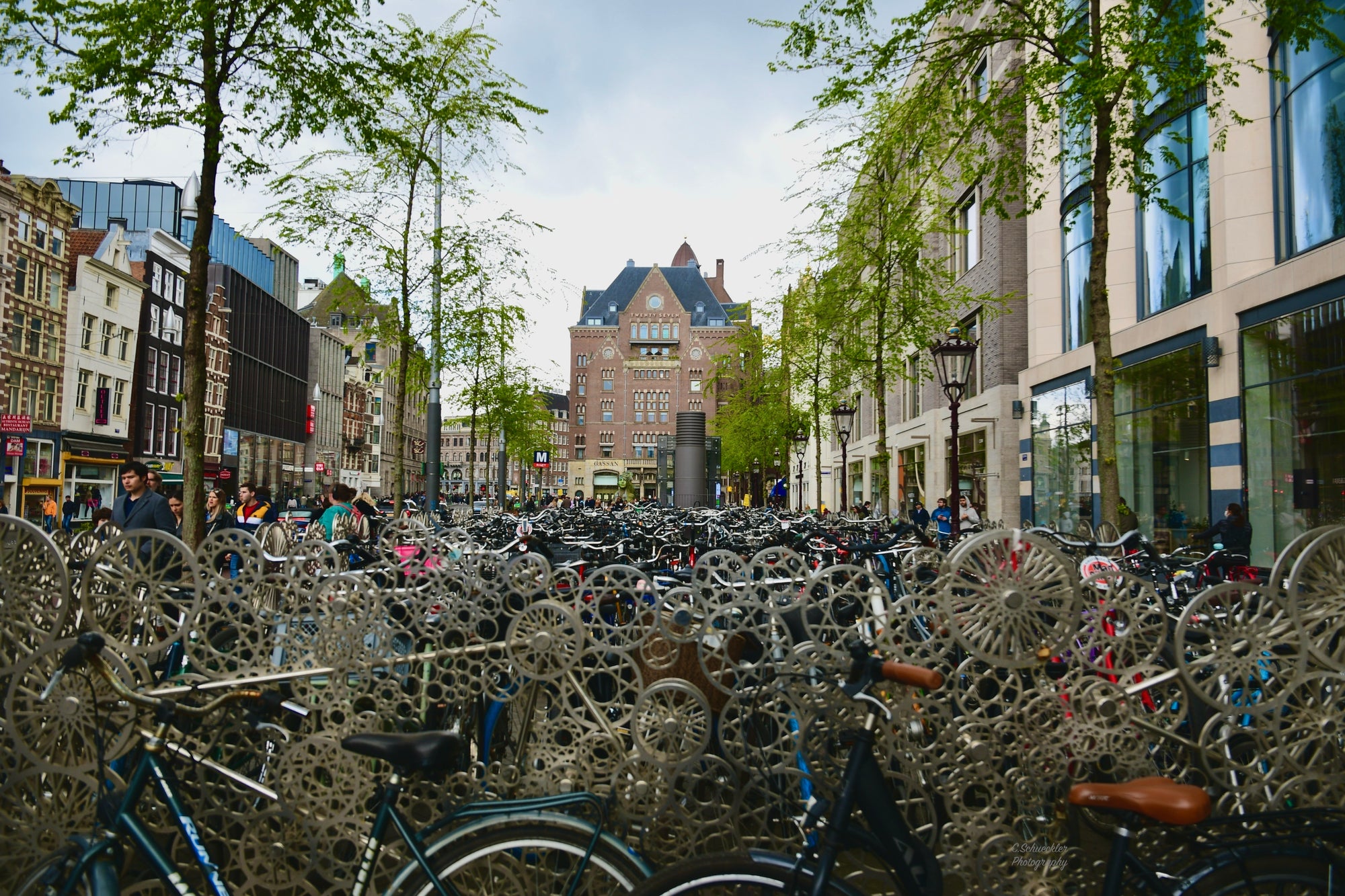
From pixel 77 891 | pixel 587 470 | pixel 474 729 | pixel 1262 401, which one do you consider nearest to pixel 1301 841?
pixel 474 729

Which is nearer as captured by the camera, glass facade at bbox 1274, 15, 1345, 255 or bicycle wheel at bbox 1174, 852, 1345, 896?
bicycle wheel at bbox 1174, 852, 1345, 896

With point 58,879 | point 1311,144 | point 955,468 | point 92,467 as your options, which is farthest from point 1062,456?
point 92,467

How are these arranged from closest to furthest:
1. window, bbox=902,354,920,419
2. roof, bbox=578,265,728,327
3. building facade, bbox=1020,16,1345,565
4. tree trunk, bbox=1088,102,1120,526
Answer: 1. tree trunk, bbox=1088,102,1120,526
2. building facade, bbox=1020,16,1345,565
3. window, bbox=902,354,920,419
4. roof, bbox=578,265,728,327

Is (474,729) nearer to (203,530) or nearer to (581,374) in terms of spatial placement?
(203,530)

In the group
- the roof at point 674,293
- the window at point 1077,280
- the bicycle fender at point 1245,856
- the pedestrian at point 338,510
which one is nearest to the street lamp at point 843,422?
the window at point 1077,280

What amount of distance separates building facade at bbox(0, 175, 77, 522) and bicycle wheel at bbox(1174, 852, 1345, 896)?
39.6 metres

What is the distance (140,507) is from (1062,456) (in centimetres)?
1960

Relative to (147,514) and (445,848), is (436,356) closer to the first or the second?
(147,514)

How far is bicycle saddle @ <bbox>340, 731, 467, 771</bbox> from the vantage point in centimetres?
227

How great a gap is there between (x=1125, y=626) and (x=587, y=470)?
115879 mm

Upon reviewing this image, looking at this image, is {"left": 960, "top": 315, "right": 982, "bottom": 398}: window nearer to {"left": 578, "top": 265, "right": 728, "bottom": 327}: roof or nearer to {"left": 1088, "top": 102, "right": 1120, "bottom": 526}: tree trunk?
{"left": 1088, "top": 102, "right": 1120, "bottom": 526}: tree trunk

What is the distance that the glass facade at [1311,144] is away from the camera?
12148mm

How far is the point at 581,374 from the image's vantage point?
122188 millimetres

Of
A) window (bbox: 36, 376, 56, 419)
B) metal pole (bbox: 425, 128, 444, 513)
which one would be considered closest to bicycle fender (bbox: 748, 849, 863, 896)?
metal pole (bbox: 425, 128, 444, 513)
